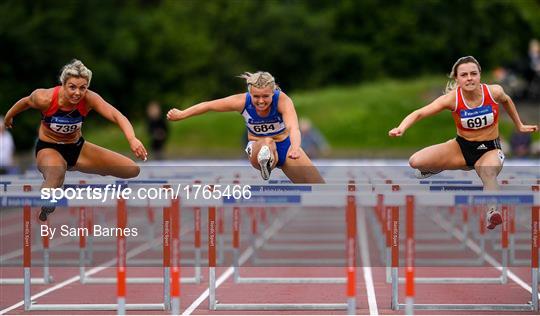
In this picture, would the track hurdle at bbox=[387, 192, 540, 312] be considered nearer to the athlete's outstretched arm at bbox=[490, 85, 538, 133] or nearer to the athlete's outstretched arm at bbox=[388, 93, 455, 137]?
the athlete's outstretched arm at bbox=[388, 93, 455, 137]

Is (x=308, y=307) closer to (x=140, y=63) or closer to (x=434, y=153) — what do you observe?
(x=434, y=153)

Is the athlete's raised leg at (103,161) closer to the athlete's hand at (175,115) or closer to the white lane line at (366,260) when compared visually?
the athlete's hand at (175,115)

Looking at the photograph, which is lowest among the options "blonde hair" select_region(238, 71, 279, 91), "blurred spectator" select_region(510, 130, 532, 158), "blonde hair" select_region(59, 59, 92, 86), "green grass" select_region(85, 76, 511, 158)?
"blonde hair" select_region(238, 71, 279, 91)

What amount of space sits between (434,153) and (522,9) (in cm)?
5245

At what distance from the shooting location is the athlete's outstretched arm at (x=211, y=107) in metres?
11.5

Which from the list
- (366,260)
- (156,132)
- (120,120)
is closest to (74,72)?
(120,120)

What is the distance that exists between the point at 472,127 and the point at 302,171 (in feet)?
5.50

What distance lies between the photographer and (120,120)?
1145 cm

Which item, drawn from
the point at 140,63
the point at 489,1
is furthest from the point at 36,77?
the point at 489,1

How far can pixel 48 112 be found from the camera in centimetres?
1195

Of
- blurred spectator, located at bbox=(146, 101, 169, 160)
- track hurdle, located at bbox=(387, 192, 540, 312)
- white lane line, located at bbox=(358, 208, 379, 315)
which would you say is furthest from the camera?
blurred spectator, located at bbox=(146, 101, 169, 160)

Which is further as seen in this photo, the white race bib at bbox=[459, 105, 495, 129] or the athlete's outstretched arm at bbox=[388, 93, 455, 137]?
the white race bib at bbox=[459, 105, 495, 129]

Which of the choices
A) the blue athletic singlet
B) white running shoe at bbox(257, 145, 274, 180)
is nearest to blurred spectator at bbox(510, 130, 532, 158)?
the blue athletic singlet

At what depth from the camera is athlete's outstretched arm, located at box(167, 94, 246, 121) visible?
37.6 ft
